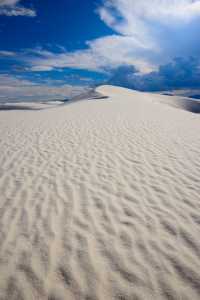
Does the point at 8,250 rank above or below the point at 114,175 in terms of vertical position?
below

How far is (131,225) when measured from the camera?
304cm

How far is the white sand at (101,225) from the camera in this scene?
7.21 ft

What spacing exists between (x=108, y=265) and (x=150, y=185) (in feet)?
7.88

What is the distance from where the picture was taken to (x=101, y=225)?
3.06 m

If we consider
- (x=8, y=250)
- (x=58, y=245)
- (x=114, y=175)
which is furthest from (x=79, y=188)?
(x=8, y=250)

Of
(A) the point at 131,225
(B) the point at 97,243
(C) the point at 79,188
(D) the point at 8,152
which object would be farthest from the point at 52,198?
(D) the point at 8,152

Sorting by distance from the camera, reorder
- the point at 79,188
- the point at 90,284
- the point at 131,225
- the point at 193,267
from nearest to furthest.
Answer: the point at 90,284 → the point at 193,267 → the point at 131,225 → the point at 79,188

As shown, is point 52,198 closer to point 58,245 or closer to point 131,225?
point 58,245

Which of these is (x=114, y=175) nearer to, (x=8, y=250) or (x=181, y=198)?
(x=181, y=198)

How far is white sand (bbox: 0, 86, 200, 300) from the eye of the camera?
2.20 metres

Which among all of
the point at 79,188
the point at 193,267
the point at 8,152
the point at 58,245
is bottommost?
the point at 193,267

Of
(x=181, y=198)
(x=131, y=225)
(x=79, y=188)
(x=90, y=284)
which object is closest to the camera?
(x=90, y=284)

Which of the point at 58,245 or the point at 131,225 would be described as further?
the point at 131,225

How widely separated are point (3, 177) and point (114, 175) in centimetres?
367
